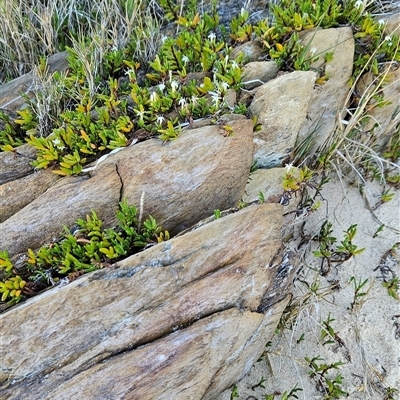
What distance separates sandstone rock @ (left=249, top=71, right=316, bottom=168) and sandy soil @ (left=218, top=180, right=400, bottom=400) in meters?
0.89

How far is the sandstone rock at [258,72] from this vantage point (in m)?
4.37

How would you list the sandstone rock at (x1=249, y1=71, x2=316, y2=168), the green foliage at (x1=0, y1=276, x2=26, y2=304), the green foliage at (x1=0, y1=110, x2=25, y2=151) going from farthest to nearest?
the sandstone rock at (x1=249, y1=71, x2=316, y2=168), the green foliage at (x1=0, y1=110, x2=25, y2=151), the green foliage at (x1=0, y1=276, x2=26, y2=304)

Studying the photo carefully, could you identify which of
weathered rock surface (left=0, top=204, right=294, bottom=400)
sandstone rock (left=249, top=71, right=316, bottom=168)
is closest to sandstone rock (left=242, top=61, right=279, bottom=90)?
sandstone rock (left=249, top=71, right=316, bottom=168)

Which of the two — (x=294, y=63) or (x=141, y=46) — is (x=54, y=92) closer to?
(x=141, y=46)

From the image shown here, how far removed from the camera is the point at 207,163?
153 inches

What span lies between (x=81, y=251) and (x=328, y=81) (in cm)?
293

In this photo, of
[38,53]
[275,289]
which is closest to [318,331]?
[275,289]

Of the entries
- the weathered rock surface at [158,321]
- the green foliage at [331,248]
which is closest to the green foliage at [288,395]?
the weathered rock surface at [158,321]

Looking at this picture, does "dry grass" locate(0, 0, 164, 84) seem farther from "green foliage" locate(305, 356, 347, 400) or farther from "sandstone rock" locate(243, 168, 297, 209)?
"green foliage" locate(305, 356, 347, 400)

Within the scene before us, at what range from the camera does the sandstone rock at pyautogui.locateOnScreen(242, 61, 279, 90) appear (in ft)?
14.3

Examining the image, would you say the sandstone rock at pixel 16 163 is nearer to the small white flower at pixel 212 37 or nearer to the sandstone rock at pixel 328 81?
the small white flower at pixel 212 37

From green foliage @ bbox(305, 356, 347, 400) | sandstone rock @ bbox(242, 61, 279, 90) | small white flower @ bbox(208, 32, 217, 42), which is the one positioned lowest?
green foliage @ bbox(305, 356, 347, 400)

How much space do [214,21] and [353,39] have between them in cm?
144

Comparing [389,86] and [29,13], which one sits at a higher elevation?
[29,13]
